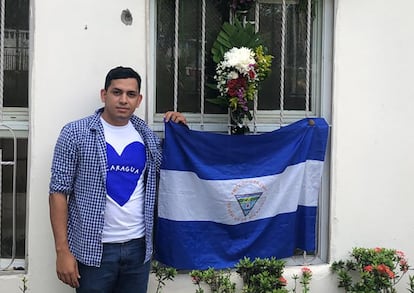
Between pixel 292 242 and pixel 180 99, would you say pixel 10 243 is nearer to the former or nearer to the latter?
pixel 180 99

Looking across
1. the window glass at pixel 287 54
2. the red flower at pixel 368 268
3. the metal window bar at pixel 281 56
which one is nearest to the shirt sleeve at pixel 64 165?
the metal window bar at pixel 281 56

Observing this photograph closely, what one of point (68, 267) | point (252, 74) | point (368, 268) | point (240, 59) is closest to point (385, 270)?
point (368, 268)

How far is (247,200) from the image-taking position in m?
→ 3.81

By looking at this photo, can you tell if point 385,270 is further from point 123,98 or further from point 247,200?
point 123,98

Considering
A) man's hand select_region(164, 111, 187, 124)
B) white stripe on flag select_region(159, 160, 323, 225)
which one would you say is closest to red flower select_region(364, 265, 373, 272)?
white stripe on flag select_region(159, 160, 323, 225)

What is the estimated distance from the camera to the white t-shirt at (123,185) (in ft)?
10.5

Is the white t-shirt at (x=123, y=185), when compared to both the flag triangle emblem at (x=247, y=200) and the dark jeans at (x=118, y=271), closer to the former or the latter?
the dark jeans at (x=118, y=271)

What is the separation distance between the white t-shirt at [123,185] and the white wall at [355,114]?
0.48 m

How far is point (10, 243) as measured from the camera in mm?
3732

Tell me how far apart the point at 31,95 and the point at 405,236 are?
2.77 m

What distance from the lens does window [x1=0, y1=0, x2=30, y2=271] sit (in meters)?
3.67

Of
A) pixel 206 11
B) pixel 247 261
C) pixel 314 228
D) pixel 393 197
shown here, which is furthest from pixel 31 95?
pixel 393 197

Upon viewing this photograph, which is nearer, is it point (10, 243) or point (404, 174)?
point (10, 243)

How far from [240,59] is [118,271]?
4.82 feet
